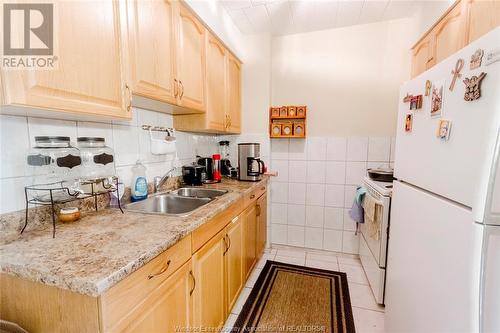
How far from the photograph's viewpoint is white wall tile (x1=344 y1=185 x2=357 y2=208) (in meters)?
2.37

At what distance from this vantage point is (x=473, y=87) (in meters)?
0.63

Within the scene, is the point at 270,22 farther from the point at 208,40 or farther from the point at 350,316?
the point at 350,316

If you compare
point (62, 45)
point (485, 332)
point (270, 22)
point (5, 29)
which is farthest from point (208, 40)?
point (485, 332)

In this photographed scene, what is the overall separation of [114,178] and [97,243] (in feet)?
1.69

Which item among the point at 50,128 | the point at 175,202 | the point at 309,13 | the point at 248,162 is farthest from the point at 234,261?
the point at 309,13

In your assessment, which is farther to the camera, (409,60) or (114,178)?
(409,60)

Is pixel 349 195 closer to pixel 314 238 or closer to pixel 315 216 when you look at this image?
pixel 315 216

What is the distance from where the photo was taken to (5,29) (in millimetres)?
640

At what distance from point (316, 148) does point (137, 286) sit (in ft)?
6.98

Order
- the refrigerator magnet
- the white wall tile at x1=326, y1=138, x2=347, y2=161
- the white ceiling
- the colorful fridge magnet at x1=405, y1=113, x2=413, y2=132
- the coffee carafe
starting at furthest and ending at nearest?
the white wall tile at x1=326, y1=138, x2=347, y2=161, the coffee carafe, the white ceiling, the colorful fridge magnet at x1=405, y1=113, x2=413, y2=132, the refrigerator magnet

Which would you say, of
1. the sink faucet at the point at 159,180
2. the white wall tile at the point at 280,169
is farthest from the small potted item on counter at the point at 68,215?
the white wall tile at the point at 280,169

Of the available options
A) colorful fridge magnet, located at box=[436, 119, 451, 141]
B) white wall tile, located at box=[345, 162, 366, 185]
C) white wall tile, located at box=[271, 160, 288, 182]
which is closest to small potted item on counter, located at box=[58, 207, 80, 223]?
colorful fridge magnet, located at box=[436, 119, 451, 141]

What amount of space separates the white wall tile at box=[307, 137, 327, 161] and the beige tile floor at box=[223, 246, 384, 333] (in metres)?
1.07

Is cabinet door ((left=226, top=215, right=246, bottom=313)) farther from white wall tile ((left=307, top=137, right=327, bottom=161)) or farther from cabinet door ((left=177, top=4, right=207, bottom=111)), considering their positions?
white wall tile ((left=307, top=137, right=327, bottom=161))
